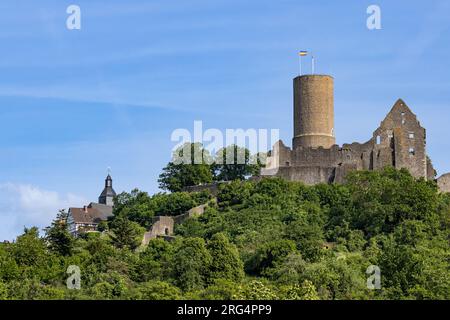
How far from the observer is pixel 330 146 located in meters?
69.2

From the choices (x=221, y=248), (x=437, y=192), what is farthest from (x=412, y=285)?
(x=437, y=192)

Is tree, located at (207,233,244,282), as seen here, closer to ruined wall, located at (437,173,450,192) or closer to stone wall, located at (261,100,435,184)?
stone wall, located at (261,100,435,184)

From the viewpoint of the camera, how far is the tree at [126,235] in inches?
2569

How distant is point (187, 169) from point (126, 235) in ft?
33.1

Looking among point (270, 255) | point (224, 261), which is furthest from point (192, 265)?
point (270, 255)

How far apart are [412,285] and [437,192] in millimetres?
14220

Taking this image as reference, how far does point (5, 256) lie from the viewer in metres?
59.2

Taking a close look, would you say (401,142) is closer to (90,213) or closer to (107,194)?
(90,213)

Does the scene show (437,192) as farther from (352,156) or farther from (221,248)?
(221,248)

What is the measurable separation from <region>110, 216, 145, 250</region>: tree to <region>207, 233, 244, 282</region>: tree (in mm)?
8389

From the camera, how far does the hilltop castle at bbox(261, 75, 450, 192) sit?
225 feet

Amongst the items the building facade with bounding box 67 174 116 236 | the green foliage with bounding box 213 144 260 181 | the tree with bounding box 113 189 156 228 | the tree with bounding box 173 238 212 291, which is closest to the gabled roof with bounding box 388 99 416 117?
the green foliage with bounding box 213 144 260 181
